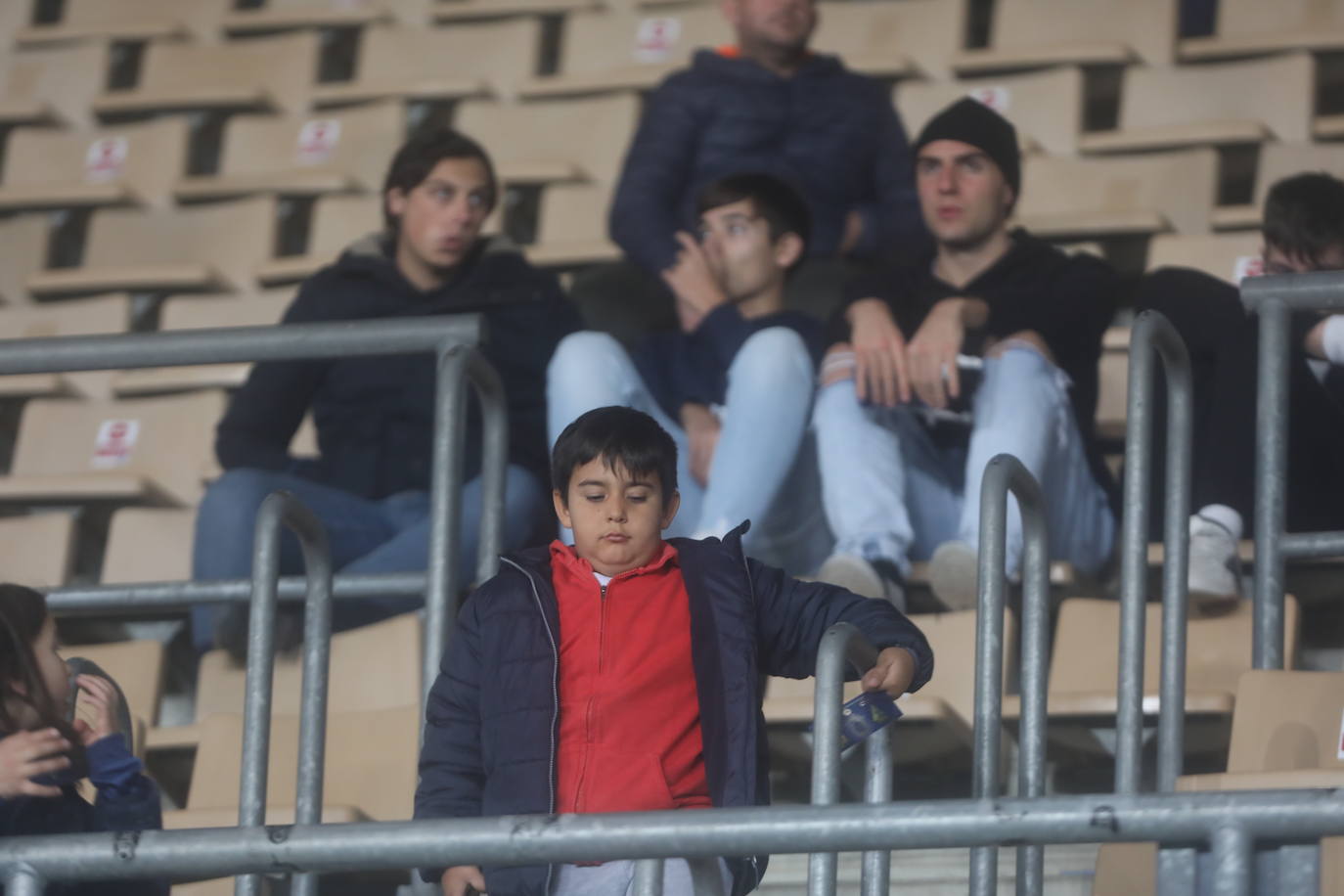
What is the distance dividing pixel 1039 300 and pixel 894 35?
150 centimetres

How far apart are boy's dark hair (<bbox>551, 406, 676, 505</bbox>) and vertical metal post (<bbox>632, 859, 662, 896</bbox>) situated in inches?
19.4

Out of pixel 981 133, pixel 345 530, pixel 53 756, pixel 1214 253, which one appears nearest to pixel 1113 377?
pixel 1214 253

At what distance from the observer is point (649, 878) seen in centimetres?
181

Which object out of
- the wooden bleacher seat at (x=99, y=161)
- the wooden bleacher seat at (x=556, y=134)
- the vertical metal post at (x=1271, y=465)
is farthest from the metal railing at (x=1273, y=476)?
the wooden bleacher seat at (x=99, y=161)

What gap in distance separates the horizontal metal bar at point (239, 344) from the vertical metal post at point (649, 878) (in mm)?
907

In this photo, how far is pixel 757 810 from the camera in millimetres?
1492

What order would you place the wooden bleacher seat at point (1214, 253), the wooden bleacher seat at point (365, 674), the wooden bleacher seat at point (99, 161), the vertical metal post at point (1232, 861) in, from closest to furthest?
Result: the vertical metal post at point (1232, 861)
the wooden bleacher seat at point (365, 674)
the wooden bleacher seat at point (1214, 253)
the wooden bleacher seat at point (99, 161)

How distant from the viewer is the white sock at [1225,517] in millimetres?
3035

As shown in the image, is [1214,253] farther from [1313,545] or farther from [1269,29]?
[1313,545]

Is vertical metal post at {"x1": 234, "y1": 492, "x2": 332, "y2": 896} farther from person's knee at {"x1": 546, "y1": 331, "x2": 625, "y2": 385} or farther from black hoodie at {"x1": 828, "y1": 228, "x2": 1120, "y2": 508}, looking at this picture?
black hoodie at {"x1": 828, "y1": 228, "x2": 1120, "y2": 508}

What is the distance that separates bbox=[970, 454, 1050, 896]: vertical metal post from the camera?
6.88ft

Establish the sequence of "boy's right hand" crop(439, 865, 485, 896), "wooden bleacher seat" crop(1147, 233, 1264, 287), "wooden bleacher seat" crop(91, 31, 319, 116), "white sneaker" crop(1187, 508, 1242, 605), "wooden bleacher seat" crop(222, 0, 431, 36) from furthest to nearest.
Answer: "wooden bleacher seat" crop(222, 0, 431, 36) < "wooden bleacher seat" crop(91, 31, 319, 116) < "wooden bleacher seat" crop(1147, 233, 1264, 287) < "white sneaker" crop(1187, 508, 1242, 605) < "boy's right hand" crop(439, 865, 485, 896)

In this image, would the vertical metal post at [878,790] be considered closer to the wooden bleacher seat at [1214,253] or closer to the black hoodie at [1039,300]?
the black hoodie at [1039,300]

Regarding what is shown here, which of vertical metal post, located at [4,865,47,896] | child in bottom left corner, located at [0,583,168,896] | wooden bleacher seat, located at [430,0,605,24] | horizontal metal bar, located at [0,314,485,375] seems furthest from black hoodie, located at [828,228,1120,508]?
vertical metal post, located at [4,865,47,896]
